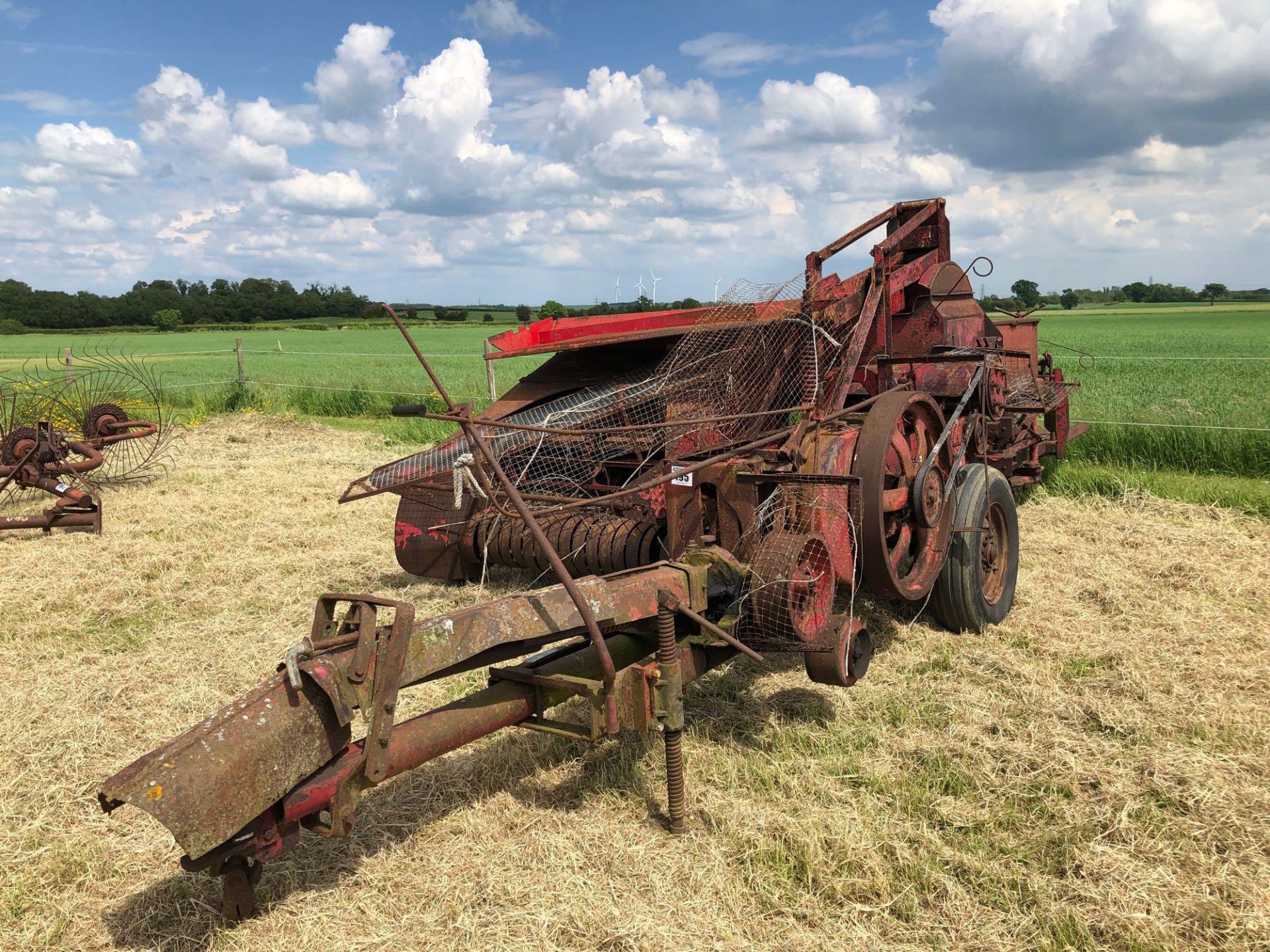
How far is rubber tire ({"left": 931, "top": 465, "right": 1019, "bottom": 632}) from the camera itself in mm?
4547

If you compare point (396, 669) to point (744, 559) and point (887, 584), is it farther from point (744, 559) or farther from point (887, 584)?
point (887, 584)

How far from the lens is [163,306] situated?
4725 cm

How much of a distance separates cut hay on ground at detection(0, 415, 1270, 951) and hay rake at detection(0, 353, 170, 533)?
2.41 meters

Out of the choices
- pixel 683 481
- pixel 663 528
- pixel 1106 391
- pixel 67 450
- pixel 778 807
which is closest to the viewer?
pixel 778 807

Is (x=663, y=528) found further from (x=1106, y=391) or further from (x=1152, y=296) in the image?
(x=1152, y=296)

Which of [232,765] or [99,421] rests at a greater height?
[99,421]

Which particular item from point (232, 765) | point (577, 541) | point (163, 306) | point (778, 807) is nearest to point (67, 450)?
point (577, 541)

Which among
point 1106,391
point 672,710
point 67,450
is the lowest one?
point 672,710

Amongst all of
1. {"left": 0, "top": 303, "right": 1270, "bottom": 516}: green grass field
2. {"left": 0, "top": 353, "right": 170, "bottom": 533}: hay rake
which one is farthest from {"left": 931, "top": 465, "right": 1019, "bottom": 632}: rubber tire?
{"left": 0, "top": 353, "right": 170, "bottom": 533}: hay rake

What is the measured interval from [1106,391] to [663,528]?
8559 mm

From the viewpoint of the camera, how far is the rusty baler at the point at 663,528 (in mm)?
2365

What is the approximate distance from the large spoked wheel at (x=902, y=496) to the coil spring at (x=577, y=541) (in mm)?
1181

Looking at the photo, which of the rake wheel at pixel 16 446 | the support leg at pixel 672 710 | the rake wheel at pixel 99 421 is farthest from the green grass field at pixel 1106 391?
the support leg at pixel 672 710

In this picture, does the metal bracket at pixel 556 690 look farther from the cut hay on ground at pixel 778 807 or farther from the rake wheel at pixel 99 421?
the rake wheel at pixel 99 421
